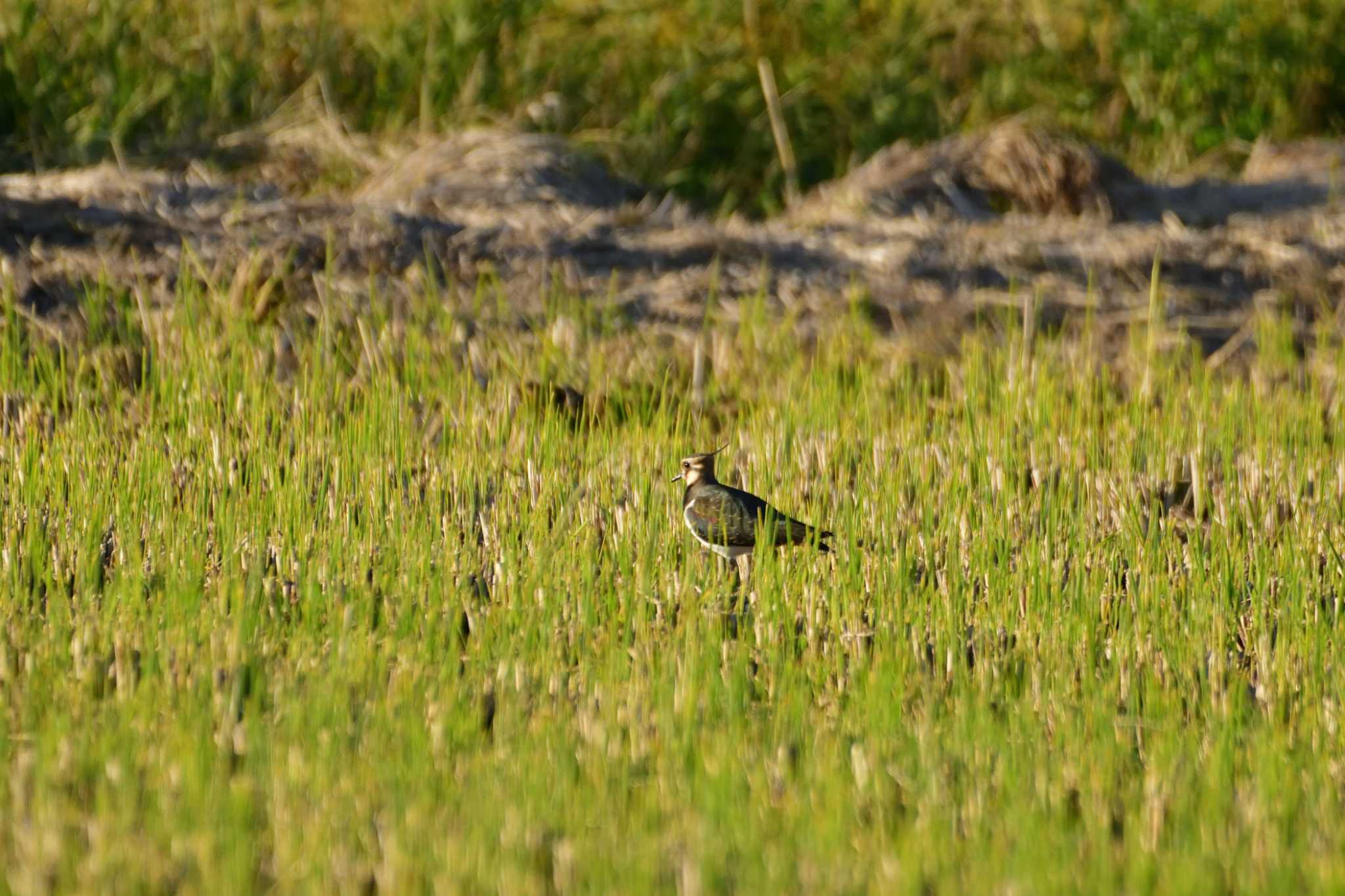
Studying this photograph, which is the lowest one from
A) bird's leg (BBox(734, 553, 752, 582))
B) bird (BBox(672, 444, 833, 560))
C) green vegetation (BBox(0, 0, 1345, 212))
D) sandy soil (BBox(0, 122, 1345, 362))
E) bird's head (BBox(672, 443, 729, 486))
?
bird's leg (BBox(734, 553, 752, 582))

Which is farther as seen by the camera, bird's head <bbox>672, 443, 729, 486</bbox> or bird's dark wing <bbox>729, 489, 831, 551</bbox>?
bird's head <bbox>672, 443, 729, 486</bbox>

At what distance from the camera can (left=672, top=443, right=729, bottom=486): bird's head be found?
4.32 m

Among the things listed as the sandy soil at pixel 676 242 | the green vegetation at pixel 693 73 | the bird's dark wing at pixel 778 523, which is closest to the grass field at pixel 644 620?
the bird's dark wing at pixel 778 523

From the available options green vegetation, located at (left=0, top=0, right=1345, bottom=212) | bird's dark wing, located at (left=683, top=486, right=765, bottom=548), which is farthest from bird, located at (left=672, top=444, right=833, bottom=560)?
green vegetation, located at (left=0, top=0, right=1345, bottom=212)

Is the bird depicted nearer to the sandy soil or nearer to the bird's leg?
the bird's leg

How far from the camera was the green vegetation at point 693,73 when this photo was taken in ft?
28.5

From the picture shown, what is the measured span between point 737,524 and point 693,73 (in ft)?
19.6

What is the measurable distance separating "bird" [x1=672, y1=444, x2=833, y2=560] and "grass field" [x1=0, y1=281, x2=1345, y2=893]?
0.19ft

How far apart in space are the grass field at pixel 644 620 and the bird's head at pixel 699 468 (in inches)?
4.0

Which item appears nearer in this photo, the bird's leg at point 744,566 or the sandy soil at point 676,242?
the bird's leg at point 744,566

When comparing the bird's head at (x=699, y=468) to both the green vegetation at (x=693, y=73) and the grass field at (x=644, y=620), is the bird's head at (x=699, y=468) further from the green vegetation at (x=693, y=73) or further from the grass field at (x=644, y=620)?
the green vegetation at (x=693, y=73)

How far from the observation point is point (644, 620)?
11.5 feet

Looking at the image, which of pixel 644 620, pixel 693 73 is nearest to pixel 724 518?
pixel 644 620

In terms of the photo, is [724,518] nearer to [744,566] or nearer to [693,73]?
[744,566]
